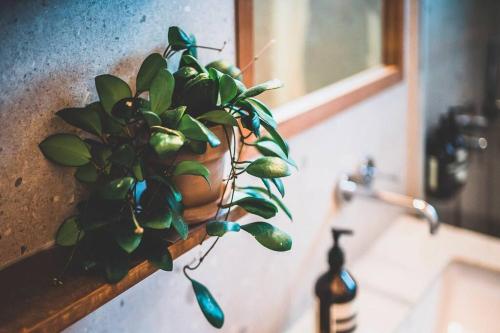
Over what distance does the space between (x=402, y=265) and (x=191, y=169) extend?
1.04 m

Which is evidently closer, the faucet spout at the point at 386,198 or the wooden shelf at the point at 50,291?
the wooden shelf at the point at 50,291

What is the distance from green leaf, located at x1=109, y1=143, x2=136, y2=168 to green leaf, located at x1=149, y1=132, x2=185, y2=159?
0.18 feet

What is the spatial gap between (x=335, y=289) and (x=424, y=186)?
81 cm

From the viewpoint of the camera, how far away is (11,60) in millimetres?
629

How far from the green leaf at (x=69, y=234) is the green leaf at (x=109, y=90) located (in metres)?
0.15

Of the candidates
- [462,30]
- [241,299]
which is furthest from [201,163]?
[462,30]

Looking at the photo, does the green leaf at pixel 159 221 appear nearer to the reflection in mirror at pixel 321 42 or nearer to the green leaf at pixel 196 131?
the green leaf at pixel 196 131

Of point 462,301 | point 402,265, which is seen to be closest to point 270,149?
point 402,265

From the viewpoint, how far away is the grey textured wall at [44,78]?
636 millimetres

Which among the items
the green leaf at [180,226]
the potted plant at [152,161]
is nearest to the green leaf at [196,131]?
the potted plant at [152,161]

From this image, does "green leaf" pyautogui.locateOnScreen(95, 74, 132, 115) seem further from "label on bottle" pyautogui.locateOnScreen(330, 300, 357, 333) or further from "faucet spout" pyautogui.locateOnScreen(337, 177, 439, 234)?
"faucet spout" pyautogui.locateOnScreen(337, 177, 439, 234)

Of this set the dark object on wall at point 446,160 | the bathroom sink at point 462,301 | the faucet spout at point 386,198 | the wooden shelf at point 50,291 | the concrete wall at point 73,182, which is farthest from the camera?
the dark object on wall at point 446,160

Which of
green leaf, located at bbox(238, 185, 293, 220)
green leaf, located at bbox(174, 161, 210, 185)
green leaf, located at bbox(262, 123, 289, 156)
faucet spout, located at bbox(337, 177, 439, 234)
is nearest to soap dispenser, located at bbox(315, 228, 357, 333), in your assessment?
faucet spout, located at bbox(337, 177, 439, 234)

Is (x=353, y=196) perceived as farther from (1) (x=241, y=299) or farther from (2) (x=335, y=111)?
(1) (x=241, y=299)
